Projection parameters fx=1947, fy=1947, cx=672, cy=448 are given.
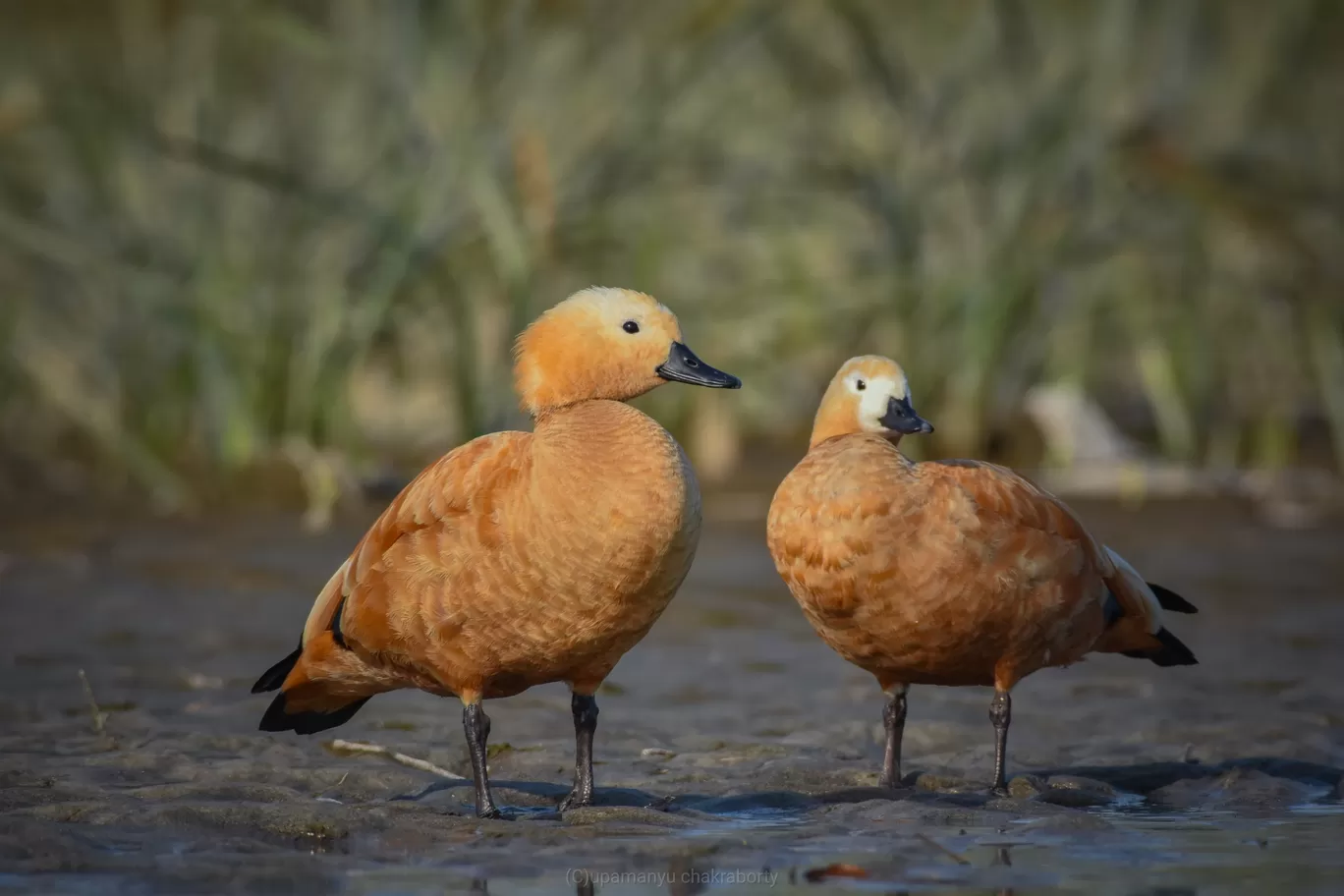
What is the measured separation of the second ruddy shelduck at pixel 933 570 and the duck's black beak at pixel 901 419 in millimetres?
10

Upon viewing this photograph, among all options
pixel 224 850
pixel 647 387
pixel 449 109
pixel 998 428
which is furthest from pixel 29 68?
pixel 224 850

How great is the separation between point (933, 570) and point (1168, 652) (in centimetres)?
117

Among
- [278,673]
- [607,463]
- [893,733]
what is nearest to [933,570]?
[893,733]

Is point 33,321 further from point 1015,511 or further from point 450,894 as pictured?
point 450,894

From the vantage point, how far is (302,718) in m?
5.61

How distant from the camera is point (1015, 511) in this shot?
5.50m

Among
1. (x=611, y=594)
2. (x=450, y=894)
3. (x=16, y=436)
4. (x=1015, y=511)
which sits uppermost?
(x=16, y=436)

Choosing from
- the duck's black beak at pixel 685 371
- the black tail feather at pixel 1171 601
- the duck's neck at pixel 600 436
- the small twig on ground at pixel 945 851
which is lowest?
the small twig on ground at pixel 945 851

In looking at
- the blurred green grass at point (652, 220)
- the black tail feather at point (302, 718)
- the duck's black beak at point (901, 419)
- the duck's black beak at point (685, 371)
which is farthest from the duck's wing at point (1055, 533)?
the blurred green grass at point (652, 220)

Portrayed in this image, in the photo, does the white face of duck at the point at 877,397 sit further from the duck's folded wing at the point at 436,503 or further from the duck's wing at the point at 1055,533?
the duck's folded wing at the point at 436,503

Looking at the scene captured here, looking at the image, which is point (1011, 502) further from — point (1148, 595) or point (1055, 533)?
point (1148, 595)

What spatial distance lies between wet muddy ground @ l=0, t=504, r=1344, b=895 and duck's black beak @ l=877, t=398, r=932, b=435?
0.98 m

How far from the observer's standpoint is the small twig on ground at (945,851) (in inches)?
166

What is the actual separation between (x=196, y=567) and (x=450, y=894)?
5.15 m
